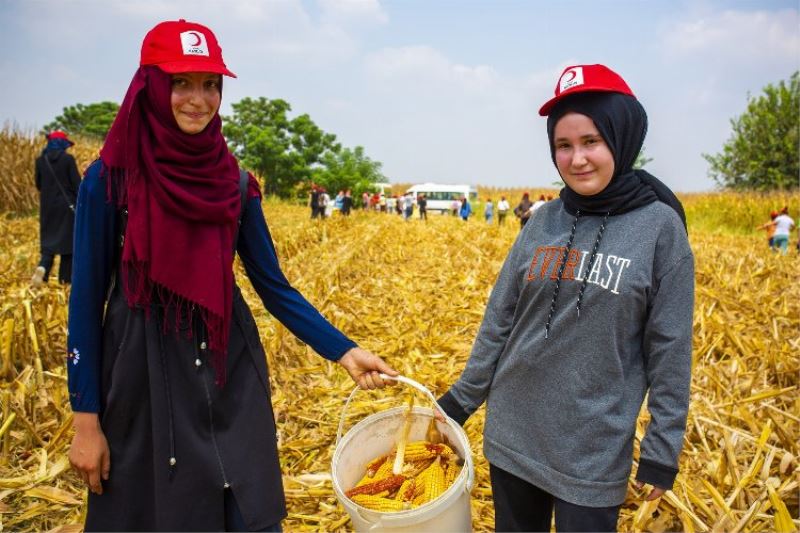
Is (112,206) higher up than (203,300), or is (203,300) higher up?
(112,206)

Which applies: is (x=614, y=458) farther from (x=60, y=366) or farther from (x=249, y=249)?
(x=60, y=366)

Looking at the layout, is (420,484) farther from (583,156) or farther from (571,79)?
(571,79)

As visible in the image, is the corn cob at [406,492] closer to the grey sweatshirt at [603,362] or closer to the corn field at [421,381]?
the grey sweatshirt at [603,362]

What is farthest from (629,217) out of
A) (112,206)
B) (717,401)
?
(717,401)

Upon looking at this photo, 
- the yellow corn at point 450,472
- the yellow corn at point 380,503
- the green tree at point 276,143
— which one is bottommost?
the yellow corn at point 380,503

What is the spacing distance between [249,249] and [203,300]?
367 mm

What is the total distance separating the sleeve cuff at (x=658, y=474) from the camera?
5.66 feet

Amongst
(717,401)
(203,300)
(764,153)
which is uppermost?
(764,153)

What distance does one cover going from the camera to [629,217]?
182cm

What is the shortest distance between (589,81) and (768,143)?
149 feet

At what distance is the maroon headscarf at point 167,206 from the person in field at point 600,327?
1076mm

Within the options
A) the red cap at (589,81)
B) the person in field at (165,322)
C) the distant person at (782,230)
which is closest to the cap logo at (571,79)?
the red cap at (589,81)

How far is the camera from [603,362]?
5.83 ft

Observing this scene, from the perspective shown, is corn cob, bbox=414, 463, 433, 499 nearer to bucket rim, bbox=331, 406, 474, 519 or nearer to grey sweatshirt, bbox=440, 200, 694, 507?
bucket rim, bbox=331, 406, 474, 519
